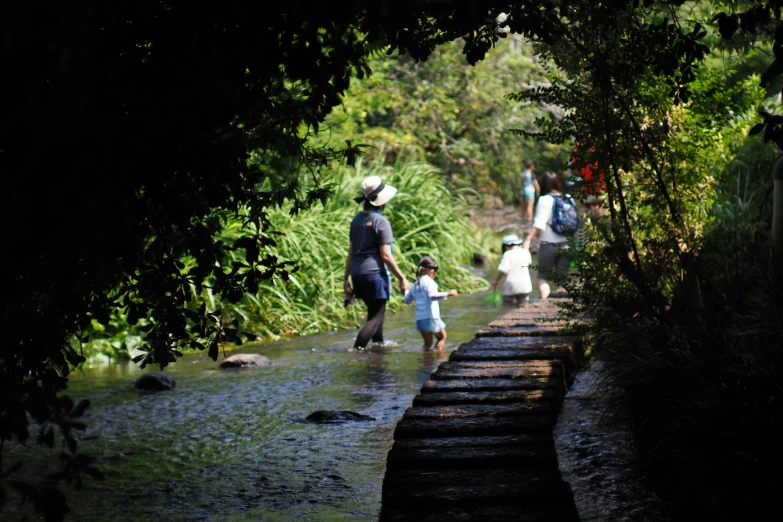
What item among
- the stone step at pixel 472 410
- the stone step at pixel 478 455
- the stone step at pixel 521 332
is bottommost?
the stone step at pixel 478 455

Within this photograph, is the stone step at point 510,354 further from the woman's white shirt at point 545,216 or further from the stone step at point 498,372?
the woman's white shirt at point 545,216

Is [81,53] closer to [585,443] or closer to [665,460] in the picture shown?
[665,460]

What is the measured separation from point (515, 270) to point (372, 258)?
281 centimetres

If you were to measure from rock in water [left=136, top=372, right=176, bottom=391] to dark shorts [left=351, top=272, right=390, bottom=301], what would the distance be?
238 centimetres

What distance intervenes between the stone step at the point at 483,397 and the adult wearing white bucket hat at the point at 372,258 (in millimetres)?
4515

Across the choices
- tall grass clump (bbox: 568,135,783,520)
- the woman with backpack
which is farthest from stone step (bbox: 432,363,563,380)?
the woman with backpack

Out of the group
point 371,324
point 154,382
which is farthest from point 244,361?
point 371,324

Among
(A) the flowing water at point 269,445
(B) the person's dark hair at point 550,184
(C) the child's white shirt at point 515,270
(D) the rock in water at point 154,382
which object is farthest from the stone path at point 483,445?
(C) the child's white shirt at point 515,270

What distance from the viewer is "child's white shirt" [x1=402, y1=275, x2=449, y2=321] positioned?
9.56 meters

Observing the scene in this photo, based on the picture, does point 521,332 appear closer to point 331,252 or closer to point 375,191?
point 375,191

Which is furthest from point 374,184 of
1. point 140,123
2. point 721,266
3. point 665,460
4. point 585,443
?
point 140,123

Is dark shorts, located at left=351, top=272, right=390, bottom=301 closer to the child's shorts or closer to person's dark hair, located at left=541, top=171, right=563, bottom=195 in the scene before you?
the child's shorts

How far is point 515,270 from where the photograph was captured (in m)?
12.1

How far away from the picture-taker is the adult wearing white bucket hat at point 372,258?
32.1 feet
